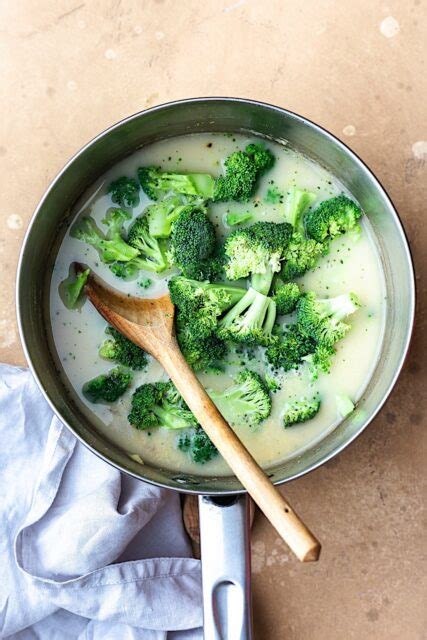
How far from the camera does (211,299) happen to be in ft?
5.82

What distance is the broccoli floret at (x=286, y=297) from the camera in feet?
5.89

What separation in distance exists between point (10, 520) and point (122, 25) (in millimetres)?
1373

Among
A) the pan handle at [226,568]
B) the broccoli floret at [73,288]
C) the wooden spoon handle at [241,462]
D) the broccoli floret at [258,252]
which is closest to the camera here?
the wooden spoon handle at [241,462]

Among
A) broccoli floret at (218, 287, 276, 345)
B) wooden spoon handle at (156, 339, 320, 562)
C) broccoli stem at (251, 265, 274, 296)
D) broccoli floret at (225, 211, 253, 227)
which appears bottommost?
wooden spoon handle at (156, 339, 320, 562)

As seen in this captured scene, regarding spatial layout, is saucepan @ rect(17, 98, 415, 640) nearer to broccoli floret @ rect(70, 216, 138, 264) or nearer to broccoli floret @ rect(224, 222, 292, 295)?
broccoli floret @ rect(70, 216, 138, 264)

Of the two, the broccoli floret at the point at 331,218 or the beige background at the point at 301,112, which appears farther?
the beige background at the point at 301,112

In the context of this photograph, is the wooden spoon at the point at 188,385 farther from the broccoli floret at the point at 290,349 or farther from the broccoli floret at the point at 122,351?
the broccoli floret at the point at 290,349

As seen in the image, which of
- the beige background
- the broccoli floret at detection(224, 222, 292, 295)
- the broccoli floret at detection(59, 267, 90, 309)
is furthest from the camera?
the beige background

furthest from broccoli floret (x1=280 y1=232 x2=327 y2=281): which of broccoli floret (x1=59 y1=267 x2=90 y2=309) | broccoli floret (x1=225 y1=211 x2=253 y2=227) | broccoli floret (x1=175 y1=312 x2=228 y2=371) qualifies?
broccoli floret (x1=59 y1=267 x2=90 y2=309)

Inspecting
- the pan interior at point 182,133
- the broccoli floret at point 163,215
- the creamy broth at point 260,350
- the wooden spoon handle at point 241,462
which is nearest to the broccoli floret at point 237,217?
the creamy broth at point 260,350

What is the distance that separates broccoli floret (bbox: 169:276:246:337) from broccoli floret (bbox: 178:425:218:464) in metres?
0.26

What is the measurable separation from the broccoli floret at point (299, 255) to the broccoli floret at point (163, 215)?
29 cm

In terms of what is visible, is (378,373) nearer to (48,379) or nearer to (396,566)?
(396,566)

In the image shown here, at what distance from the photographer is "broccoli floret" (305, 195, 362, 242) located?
182 centimetres
